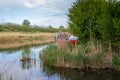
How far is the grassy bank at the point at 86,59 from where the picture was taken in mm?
14555

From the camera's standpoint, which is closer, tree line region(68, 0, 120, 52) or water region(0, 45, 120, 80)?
water region(0, 45, 120, 80)

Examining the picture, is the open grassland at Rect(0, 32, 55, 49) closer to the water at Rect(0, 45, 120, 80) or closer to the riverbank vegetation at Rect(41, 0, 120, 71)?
the riverbank vegetation at Rect(41, 0, 120, 71)

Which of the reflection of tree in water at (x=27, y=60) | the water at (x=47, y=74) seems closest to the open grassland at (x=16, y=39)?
the reflection of tree in water at (x=27, y=60)

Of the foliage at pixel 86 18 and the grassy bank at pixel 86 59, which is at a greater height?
the foliage at pixel 86 18

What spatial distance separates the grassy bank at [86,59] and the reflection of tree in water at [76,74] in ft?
1.94

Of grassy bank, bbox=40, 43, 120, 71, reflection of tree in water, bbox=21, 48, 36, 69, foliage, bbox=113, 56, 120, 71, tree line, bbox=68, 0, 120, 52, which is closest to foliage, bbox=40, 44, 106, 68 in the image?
grassy bank, bbox=40, 43, 120, 71

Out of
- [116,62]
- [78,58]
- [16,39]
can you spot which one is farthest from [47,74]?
[16,39]

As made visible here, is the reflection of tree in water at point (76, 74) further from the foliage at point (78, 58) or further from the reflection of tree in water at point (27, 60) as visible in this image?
the reflection of tree in water at point (27, 60)

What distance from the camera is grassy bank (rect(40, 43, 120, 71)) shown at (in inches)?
573

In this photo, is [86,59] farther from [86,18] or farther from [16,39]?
[16,39]

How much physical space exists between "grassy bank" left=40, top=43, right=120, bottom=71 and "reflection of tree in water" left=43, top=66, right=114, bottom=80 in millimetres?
593

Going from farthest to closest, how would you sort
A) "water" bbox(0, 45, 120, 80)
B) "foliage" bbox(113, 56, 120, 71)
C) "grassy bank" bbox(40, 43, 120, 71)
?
"grassy bank" bbox(40, 43, 120, 71)
"foliage" bbox(113, 56, 120, 71)
"water" bbox(0, 45, 120, 80)

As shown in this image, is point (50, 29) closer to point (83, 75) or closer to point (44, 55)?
point (44, 55)

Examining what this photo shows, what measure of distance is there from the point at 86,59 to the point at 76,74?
1.47 m
